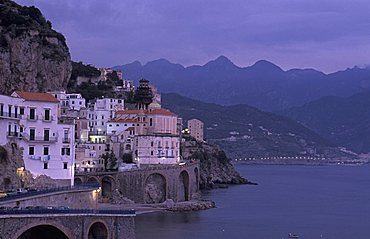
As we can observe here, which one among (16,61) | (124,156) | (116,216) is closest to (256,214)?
(124,156)

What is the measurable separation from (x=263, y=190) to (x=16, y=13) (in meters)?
49.9

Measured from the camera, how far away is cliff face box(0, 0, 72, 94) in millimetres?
84062

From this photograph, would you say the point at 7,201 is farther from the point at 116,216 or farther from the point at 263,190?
the point at 263,190

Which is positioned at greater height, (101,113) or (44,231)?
(101,113)

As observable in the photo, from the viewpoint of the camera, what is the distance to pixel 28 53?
87.9 m

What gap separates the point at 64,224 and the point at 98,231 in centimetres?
309

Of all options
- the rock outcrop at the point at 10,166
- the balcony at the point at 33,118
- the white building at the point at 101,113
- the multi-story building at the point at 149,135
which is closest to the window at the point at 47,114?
the balcony at the point at 33,118

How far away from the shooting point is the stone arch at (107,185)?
7800 centimetres

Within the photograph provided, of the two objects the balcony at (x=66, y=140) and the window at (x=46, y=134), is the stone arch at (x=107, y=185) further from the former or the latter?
the window at (x=46, y=134)

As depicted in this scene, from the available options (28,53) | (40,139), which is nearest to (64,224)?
(40,139)

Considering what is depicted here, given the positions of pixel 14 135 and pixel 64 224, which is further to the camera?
pixel 14 135

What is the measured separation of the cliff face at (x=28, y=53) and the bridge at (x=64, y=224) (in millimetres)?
39500

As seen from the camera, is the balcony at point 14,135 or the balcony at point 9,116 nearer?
the balcony at point 9,116

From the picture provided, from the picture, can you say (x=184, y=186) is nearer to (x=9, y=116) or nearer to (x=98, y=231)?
(x=9, y=116)
